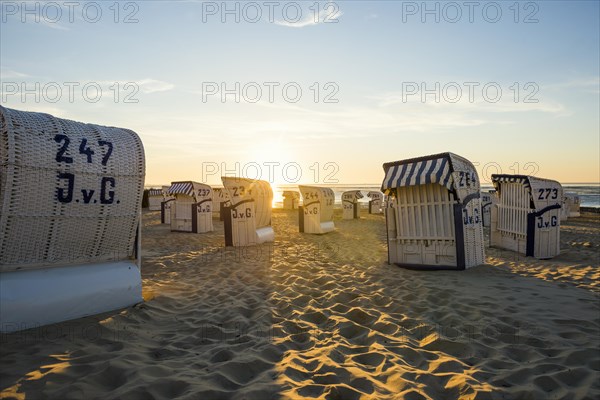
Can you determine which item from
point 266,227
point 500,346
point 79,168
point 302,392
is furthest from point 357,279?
point 266,227

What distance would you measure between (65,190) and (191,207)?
12.3 meters

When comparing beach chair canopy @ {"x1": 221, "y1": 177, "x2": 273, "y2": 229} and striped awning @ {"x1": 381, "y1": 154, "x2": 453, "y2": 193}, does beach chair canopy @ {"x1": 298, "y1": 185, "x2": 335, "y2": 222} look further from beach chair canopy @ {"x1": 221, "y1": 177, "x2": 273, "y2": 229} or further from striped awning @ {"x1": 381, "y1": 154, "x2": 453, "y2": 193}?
striped awning @ {"x1": 381, "y1": 154, "x2": 453, "y2": 193}

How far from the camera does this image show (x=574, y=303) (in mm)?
5449

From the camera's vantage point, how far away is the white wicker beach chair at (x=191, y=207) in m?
16.2

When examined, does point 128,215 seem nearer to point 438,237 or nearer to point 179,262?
point 179,262

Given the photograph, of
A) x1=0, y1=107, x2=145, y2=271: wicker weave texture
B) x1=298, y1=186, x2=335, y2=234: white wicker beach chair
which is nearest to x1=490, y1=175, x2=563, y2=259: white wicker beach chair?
x1=298, y1=186, x2=335, y2=234: white wicker beach chair

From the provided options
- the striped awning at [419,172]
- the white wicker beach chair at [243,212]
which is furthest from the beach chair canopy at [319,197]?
the striped awning at [419,172]

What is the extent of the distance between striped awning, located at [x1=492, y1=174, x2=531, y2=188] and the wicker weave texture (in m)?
10.1

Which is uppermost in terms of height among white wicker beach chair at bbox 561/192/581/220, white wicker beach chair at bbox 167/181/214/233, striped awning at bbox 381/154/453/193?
striped awning at bbox 381/154/453/193

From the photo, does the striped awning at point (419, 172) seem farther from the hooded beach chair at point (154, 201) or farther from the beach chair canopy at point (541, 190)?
the hooded beach chair at point (154, 201)

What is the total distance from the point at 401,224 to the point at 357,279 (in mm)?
2294

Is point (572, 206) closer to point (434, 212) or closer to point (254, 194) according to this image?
point (434, 212)

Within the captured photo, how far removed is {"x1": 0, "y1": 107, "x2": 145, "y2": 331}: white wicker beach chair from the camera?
12.9ft

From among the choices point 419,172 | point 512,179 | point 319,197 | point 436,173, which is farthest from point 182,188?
point 512,179
